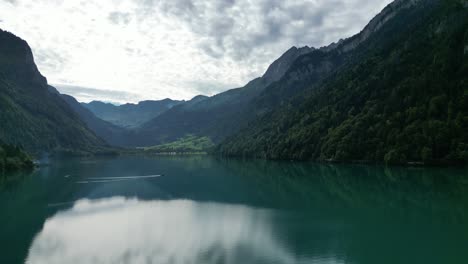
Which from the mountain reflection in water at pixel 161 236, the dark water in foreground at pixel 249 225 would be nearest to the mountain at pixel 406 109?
the dark water in foreground at pixel 249 225

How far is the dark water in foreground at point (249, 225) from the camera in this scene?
30.0 meters

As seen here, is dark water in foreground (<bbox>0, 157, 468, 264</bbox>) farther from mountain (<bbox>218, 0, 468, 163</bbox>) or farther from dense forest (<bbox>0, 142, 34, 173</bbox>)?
dense forest (<bbox>0, 142, 34, 173</bbox>)

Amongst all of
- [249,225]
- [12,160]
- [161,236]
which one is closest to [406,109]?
[249,225]

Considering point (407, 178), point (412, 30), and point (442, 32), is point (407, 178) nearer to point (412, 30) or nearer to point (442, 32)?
point (442, 32)

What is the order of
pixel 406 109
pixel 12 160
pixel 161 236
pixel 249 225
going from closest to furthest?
pixel 161 236
pixel 249 225
pixel 12 160
pixel 406 109

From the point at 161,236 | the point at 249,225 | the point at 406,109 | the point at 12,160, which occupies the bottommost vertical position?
the point at 161,236

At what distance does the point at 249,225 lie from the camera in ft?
136

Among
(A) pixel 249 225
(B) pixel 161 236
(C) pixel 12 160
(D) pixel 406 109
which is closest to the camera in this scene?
(B) pixel 161 236

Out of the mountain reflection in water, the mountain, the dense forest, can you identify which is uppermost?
the mountain

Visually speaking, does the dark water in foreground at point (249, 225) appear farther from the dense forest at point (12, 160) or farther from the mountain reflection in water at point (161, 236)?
the dense forest at point (12, 160)

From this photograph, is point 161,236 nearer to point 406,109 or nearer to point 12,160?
point 12,160

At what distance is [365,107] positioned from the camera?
15450 centimetres

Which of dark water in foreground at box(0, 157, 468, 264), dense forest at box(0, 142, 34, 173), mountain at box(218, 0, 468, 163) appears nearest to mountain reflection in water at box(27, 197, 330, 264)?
dark water in foreground at box(0, 157, 468, 264)

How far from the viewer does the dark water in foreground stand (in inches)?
1180
